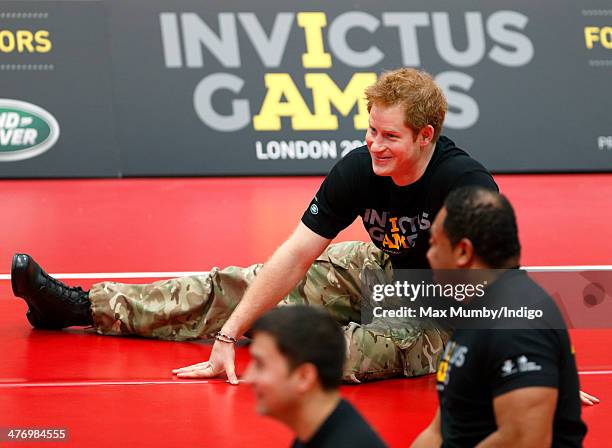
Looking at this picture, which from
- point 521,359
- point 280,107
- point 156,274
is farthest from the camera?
point 280,107

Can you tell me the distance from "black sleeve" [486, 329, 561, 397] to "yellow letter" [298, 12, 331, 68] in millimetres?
7881

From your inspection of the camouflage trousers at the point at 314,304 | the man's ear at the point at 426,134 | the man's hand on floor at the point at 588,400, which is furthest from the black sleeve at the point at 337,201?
the man's hand on floor at the point at 588,400

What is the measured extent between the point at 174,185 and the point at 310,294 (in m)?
5.00

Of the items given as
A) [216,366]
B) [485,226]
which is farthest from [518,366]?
[216,366]

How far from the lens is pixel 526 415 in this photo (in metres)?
3.24

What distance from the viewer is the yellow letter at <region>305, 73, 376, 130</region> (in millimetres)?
10938

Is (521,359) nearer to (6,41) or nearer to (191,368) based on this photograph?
(191,368)

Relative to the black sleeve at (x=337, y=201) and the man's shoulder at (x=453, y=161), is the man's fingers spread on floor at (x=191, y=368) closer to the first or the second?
the black sleeve at (x=337, y=201)

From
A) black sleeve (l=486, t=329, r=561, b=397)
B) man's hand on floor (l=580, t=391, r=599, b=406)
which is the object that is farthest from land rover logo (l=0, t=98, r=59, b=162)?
black sleeve (l=486, t=329, r=561, b=397)

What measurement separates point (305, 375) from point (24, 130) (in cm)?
860

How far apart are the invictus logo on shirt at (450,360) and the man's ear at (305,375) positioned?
0.79m

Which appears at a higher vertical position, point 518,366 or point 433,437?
point 518,366

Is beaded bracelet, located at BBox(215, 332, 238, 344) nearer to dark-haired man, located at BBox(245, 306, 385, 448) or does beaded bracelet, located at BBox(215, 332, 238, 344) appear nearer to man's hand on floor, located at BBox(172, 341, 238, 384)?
man's hand on floor, located at BBox(172, 341, 238, 384)

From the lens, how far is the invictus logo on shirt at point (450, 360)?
11.1 feet
